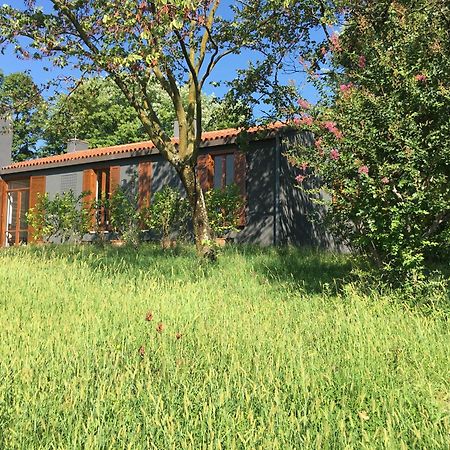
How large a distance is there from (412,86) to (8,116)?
7505 millimetres

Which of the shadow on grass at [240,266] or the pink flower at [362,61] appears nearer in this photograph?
the pink flower at [362,61]

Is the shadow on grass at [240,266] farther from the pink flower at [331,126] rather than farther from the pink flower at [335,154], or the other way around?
the pink flower at [331,126]

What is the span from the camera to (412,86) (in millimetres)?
5570

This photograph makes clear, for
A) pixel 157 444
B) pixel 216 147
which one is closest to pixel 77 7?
pixel 216 147

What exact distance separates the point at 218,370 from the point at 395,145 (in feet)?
11.6

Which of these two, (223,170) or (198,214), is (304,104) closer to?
(198,214)

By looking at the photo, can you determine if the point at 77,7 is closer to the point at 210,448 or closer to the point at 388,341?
A: the point at 388,341

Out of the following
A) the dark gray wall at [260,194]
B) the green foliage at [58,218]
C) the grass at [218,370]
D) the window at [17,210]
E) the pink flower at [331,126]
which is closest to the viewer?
the grass at [218,370]

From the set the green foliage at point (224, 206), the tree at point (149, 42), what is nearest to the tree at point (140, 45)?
the tree at point (149, 42)

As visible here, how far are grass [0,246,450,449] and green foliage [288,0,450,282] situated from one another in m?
0.75

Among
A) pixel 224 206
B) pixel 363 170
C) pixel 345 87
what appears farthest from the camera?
pixel 224 206

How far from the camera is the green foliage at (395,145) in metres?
5.44

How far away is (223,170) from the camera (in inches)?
579

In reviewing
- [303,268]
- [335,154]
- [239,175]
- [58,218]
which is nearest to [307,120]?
[335,154]
